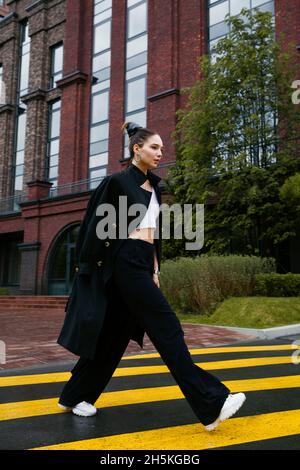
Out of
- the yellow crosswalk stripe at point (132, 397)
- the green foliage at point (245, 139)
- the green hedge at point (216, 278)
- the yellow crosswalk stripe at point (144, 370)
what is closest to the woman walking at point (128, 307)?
the yellow crosswalk stripe at point (132, 397)

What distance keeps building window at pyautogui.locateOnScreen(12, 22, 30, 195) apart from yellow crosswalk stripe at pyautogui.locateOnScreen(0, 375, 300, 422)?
25.5 m

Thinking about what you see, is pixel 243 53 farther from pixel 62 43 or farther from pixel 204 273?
pixel 62 43

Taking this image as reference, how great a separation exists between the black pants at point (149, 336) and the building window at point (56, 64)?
2643 centimetres

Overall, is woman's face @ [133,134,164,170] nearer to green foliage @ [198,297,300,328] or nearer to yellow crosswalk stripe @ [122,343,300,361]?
yellow crosswalk stripe @ [122,343,300,361]

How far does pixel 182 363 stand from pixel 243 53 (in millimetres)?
13180

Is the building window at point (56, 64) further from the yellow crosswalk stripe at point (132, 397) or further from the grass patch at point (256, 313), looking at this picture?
the yellow crosswalk stripe at point (132, 397)

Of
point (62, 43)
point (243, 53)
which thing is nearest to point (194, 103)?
point (243, 53)

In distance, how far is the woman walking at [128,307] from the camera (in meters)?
2.74

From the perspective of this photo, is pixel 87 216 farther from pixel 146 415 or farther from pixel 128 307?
pixel 146 415

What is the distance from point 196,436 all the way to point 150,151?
186 centimetres

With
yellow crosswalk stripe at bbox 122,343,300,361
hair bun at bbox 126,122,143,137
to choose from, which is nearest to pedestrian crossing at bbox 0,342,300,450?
yellow crosswalk stripe at bbox 122,343,300,361

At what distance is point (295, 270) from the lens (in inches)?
617

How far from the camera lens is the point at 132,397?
12.5 ft

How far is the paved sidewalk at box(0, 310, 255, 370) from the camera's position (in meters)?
5.84
